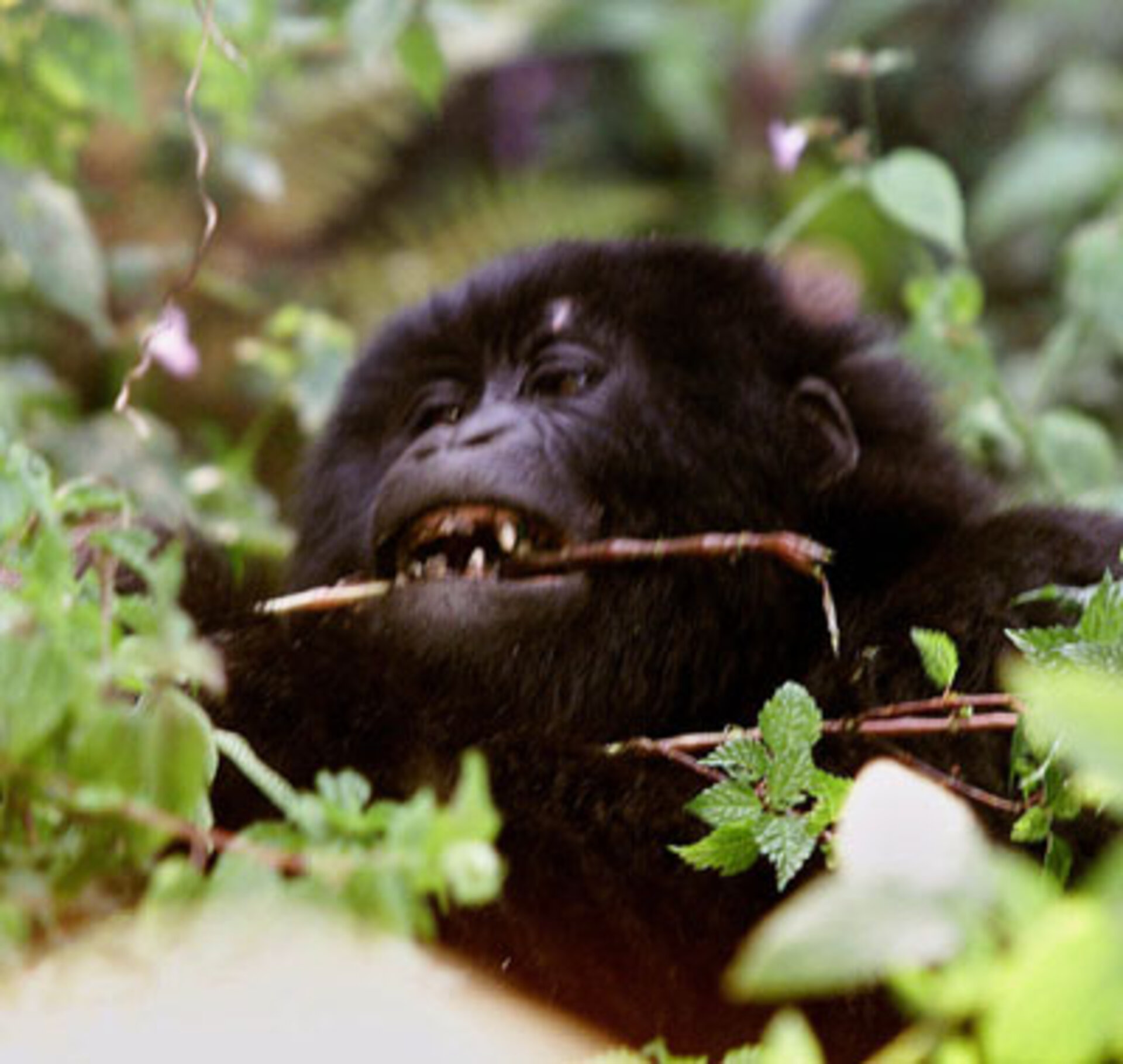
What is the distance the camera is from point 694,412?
6.97ft

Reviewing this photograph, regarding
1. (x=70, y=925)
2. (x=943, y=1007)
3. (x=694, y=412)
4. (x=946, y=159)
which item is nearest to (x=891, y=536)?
(x=694, y=412)

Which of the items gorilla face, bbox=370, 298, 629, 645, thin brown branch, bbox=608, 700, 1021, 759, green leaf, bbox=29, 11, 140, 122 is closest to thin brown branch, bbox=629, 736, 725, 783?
thin brown branch, bbox=608, 700, 1021, 759

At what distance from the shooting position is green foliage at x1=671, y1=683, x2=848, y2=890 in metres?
1.30

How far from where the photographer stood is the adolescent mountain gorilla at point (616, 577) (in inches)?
63.1

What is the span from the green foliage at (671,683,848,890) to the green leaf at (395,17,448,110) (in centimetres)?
150

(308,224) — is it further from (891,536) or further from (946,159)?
(891,536)

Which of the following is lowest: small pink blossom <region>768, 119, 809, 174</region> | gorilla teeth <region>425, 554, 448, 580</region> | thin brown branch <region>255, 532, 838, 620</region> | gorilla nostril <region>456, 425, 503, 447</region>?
gorilla teeth <region>425, 554, 448, 580</region>

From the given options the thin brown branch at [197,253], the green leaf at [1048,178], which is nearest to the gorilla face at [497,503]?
the thin brown branch at [197,253]

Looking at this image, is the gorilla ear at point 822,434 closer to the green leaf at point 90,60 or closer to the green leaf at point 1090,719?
the green leaf at point 90,60

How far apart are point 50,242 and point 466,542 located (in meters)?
1.01

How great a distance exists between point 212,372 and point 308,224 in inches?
37.4

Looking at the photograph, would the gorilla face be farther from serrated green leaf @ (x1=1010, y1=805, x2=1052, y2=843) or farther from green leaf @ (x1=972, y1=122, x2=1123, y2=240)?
green leaf @ (x1=972, y1=122, x2=1123, y2=240)

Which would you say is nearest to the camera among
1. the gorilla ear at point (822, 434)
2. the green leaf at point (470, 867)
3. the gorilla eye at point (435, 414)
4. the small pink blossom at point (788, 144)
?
Answer: the green leaf at point (470, 867)

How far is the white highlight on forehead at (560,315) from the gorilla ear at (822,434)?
31 cm
